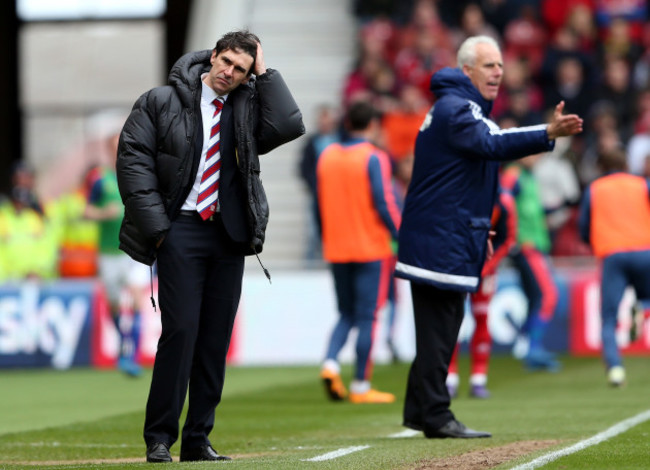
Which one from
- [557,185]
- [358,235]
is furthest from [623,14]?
[358,235]

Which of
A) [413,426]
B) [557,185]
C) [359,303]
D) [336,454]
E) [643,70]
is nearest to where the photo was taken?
[336,454]

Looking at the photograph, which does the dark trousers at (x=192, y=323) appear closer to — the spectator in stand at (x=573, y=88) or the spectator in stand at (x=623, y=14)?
the spectator in stand at (x=573, y=88)

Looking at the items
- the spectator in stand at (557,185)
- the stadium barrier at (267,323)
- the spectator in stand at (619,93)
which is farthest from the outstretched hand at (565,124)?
the spectator in stand at (619,93)

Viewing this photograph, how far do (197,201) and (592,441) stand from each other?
2.65 m

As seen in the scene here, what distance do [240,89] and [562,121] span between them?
66.7 inches

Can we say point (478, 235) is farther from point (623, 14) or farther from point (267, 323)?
point (623, 14)

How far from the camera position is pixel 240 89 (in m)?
7.73

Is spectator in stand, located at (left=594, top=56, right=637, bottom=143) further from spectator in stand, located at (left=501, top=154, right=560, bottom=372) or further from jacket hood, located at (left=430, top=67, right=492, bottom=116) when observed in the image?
jacket hood, located at (left=430, top=67, right=492, bottom=116)

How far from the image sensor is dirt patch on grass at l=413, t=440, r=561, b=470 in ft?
23.5

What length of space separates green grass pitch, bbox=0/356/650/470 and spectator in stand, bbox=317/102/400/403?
39cm

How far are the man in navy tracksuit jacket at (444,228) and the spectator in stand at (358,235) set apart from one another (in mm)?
2988

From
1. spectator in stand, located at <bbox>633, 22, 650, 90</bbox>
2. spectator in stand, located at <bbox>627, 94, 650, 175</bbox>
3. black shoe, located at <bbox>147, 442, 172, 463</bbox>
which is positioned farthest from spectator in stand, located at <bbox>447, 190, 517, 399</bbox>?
spectator in stand, located at <bbox>633, 22, 650, 90</bbox>

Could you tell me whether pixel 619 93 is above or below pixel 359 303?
above

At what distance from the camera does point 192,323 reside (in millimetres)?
7543
